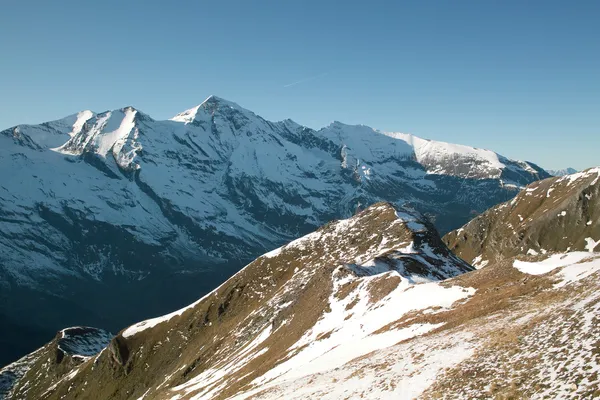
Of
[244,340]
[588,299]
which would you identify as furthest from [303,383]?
[244,340]

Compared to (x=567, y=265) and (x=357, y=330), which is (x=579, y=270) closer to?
(x=567, y=265)

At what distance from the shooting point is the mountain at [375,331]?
24.6m

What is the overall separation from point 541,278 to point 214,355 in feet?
301

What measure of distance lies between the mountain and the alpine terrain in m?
0.18

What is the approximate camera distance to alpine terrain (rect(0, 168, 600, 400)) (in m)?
24.5

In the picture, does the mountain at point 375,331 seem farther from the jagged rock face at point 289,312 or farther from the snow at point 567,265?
the jagged rock face at point 289,312

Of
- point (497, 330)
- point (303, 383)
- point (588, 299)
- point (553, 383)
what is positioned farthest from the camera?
point (303, 383)

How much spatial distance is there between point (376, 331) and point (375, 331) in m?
0.30

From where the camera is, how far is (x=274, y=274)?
495 ft

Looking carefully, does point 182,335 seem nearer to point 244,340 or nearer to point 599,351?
point 244,340

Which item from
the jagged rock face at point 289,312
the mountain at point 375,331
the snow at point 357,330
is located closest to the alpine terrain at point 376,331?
the mountain at point 375,331

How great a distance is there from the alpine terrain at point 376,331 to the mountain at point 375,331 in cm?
18

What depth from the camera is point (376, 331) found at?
54.1 m

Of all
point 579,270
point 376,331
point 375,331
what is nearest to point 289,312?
point 375,331
